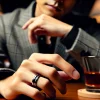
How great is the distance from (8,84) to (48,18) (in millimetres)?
608

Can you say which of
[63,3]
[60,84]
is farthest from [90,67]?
[63,3]

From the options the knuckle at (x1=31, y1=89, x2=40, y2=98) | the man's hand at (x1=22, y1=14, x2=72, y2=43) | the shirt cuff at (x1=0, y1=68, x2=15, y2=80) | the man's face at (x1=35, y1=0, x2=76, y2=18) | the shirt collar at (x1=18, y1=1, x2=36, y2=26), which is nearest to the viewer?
the knuckle at (x1=31, y1=89, x2=40, y2=98)

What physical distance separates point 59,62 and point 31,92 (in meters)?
0.12

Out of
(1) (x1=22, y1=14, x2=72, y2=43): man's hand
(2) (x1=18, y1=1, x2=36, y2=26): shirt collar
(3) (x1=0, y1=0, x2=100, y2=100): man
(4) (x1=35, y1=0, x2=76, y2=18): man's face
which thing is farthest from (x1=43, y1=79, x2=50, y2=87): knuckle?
(2) (x1=18, y1=1, x2=36, y2=26): shirt collar

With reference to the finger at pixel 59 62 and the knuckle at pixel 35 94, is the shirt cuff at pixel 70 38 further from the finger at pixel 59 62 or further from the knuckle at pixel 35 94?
the knuckle at pixel 35 94

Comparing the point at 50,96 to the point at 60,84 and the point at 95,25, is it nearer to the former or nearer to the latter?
the point at 60,84

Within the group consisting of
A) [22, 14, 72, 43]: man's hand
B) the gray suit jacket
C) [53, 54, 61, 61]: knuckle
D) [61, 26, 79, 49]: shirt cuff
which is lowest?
the gray suit jacket

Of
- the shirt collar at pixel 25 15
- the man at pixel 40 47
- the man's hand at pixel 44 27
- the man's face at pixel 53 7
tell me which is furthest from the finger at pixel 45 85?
the shirt collar at pixel 25 15

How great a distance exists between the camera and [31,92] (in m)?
0.79

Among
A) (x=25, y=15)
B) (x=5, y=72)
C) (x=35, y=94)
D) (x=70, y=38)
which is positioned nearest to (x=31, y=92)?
(x=35, y=94)

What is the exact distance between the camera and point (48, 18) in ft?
4.63

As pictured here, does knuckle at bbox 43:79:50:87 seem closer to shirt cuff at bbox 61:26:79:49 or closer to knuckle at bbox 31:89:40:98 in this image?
knuckle at bbox 31:89:40:98

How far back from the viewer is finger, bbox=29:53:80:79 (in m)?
0.80

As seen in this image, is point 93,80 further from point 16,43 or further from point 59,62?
point 16,43
